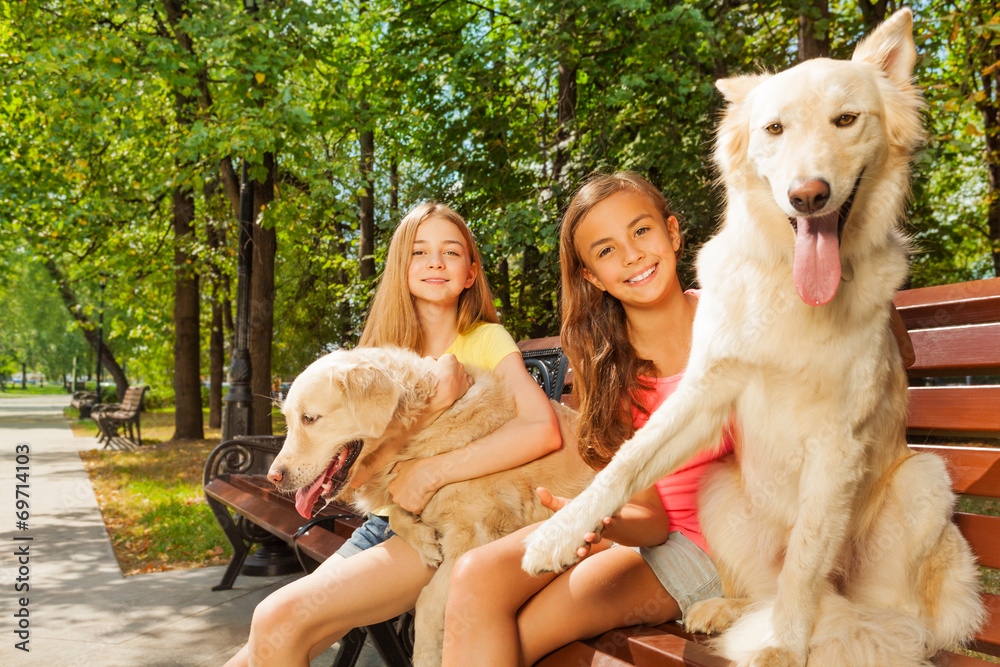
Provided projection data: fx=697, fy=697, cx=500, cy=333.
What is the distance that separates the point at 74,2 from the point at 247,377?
6143 mm

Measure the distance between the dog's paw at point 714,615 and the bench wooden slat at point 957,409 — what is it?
853 millimetres

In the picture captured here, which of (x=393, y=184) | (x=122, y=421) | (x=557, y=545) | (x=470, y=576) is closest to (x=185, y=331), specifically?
(x=122, y=421)

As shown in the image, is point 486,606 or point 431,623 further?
point 431,623

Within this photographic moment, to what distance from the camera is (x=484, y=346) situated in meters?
2.82

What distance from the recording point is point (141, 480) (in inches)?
376

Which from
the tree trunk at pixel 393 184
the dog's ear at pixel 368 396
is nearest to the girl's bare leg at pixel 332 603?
the dog's ear at pixel 368 396

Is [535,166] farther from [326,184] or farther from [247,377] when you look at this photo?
[247,377]

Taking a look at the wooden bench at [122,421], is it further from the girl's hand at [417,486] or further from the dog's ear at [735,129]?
the dog's ear at [735,129]

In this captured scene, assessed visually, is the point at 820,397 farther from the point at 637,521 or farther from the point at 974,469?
the point at 974,469

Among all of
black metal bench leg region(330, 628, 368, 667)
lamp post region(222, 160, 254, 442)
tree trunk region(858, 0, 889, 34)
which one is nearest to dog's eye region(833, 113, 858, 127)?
black metal bench leg region(330, 628, 368, 667)

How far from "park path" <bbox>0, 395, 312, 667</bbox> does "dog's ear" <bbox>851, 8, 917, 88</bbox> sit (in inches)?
152

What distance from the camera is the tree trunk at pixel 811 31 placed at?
602cm

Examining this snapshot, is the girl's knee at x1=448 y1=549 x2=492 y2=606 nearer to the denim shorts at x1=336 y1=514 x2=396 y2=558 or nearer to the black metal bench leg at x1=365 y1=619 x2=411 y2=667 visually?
the denim shorts at x1=336 y1=514 x2=396 y2=558

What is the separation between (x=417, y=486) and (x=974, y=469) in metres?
1.62
